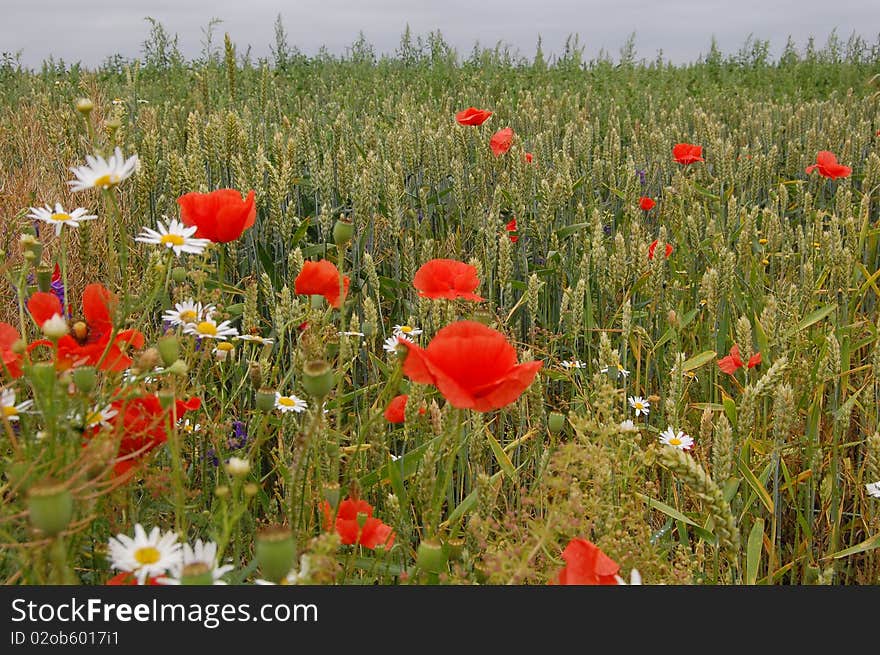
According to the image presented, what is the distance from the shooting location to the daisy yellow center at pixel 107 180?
100 centimetres

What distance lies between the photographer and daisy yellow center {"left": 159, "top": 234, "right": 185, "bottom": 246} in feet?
3.72

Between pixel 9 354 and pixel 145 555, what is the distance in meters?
0.44

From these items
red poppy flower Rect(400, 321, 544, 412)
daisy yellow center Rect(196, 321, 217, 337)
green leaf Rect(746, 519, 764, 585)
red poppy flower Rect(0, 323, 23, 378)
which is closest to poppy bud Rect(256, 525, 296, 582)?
red poppy flower Rect(400, 321, 544, 412)

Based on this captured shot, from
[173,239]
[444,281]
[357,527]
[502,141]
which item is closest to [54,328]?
[173,239]

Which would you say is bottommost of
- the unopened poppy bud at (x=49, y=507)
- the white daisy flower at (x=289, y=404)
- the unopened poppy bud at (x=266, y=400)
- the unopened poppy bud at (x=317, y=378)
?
the white daisy flower at (x=289, y=404)

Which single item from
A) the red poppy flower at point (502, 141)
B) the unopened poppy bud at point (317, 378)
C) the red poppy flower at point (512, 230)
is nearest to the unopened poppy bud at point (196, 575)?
the unopened poppy bud at point (317, 378)

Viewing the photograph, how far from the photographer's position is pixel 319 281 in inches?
53.4

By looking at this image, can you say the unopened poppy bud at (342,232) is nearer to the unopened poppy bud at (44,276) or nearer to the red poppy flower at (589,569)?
the unopened poppy bud at (44,276)

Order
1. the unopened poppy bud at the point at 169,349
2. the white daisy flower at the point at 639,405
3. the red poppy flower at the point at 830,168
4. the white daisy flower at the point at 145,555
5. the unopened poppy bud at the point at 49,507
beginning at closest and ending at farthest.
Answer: the unopened poppy bud at the point at 49,507 → the white daisy flower at the point at 145,555 → the unopened poppy bud at the point at 169,349 → the white daisy flower at the point at 639,405 → the red poppy flower at the point at 830,168

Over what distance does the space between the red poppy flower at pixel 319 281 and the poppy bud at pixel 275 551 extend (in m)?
0.72

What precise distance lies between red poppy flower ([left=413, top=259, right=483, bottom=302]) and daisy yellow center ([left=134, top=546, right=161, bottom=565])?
0.73m

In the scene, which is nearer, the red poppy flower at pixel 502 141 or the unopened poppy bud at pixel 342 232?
the unopened poppy bud at pixel 342 232

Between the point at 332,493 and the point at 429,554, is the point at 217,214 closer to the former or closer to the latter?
the point at 332,493

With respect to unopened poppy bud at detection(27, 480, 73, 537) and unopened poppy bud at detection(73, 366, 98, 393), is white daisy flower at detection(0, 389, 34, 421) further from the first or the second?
unopened poppy bud at detection(27, 480, 73, 537)
